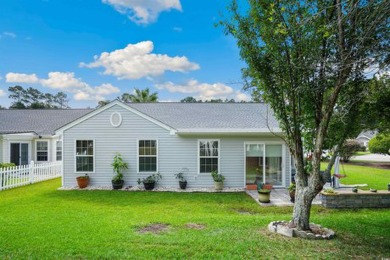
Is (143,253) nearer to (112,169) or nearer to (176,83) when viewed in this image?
(112,169)

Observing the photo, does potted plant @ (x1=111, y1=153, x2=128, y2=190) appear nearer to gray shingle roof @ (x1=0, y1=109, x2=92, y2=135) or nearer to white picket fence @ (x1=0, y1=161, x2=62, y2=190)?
white picket fence @ (x1=0, y1=161, x2=62, y2=190)

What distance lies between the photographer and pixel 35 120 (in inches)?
843

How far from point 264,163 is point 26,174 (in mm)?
12479

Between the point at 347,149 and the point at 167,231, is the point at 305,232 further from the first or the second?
the point at 347,149

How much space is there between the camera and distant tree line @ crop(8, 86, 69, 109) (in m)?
60.8

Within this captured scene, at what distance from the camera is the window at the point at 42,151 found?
746 inches

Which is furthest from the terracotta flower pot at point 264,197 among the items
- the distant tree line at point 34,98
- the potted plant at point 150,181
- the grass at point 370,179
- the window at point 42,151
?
the distant tree line at point 34,98

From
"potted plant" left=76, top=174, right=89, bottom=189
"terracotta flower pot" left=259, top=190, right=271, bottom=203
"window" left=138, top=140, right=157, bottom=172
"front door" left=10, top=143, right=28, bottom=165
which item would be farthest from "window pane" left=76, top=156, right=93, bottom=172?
"terracotta flower pot" left=259, top=190, right=271, bottom=203

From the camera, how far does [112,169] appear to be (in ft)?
42.6

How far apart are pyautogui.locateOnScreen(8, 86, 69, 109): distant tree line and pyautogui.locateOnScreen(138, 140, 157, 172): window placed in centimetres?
5393

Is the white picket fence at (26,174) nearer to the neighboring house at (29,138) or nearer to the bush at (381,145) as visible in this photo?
the neighboring house at (29,138)

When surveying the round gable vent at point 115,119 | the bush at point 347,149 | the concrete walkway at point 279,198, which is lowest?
the concrete walkway at point 279,198

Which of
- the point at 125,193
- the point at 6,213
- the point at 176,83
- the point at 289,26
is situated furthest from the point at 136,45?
the point at 289,26

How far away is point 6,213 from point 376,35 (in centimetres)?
1056
